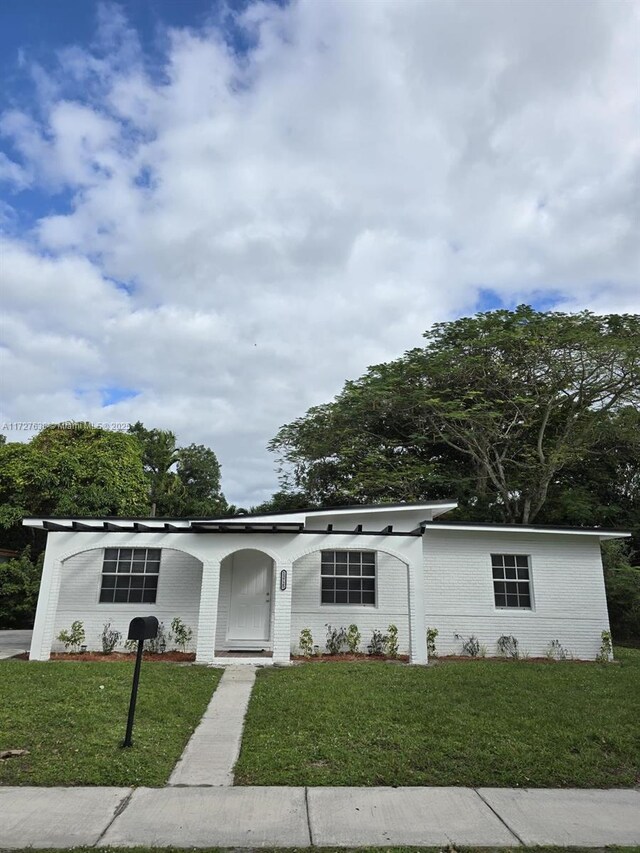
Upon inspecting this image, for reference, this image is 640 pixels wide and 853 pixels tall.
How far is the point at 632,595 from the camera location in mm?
16109

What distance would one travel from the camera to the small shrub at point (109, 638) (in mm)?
11992

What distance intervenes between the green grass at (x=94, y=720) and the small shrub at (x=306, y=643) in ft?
8.76

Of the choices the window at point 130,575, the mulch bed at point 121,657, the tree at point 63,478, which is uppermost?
the tree at point 63,478

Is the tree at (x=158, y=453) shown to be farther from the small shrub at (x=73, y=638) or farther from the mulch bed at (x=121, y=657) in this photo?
the mulch bed at (x=121, y=657)

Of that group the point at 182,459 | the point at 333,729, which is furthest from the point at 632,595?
the point at 182,459

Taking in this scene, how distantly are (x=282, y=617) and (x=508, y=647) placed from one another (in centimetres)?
554

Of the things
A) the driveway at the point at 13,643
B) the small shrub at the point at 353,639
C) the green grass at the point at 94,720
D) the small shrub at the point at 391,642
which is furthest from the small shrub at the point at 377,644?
the driveway at the point at 13,643

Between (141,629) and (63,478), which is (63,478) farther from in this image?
(141,629)

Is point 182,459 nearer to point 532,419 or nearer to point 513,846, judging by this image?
point 532,419

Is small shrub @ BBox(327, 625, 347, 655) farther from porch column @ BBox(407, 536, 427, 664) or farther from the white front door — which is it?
porch column @ BBox(407, 536, 427, 664)

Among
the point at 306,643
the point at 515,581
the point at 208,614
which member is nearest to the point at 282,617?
the point at 306,643

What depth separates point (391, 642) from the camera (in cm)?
1230

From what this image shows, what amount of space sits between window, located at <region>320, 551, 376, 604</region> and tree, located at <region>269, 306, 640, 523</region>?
25.1 feet

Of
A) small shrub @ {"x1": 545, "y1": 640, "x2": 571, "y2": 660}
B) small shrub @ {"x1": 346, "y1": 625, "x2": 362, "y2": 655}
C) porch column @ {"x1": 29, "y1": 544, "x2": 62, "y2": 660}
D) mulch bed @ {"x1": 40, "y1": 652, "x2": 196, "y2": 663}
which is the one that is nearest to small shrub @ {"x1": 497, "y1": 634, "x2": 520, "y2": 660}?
small shrub @ {"x1": 545, "y1": 640, "x2": 571, "y2": 660}
